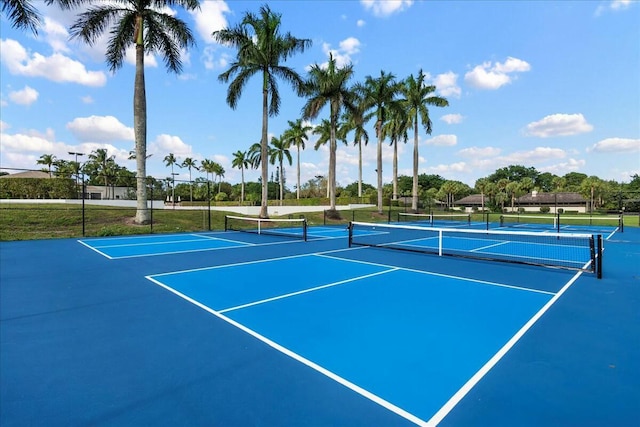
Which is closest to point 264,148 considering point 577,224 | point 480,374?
point 480,374

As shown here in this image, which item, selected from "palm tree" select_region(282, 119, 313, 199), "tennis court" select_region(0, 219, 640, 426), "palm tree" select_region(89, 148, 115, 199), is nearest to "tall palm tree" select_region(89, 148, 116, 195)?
"palm tree" select_region(89, 148, 115, 199)

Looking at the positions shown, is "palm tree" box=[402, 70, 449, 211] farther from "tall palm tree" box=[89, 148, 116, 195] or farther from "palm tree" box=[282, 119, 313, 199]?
"tall palm tree" box=[89, 148, 116, 195]

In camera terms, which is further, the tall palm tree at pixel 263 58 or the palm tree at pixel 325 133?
the palm tree at pixel 325 133

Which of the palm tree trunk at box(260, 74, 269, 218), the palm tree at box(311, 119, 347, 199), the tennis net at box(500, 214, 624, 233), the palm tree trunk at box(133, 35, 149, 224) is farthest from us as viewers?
the palm tree at box(311, 119, 347, 199)

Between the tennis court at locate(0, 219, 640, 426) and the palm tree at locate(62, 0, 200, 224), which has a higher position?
the palm tree at locate(62, 0, 200, 224)

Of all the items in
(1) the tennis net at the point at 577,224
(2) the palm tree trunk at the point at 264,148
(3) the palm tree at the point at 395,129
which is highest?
(3) the palm tree at the point at 395,129

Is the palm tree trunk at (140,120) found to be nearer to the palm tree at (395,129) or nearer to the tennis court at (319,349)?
the tennis court at (319,349)

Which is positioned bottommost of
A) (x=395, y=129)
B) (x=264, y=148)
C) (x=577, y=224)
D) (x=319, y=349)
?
(x=577, y=224)

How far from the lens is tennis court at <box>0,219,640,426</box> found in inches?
101

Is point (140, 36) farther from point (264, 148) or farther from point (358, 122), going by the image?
point (358, 122)

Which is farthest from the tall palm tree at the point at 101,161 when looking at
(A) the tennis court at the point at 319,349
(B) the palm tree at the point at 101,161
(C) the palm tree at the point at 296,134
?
(A) the tennis court at the point at 319,349

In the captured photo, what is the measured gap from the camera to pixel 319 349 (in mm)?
3646

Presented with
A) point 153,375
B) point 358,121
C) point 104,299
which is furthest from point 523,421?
point 358,121

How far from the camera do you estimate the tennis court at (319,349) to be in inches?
101
